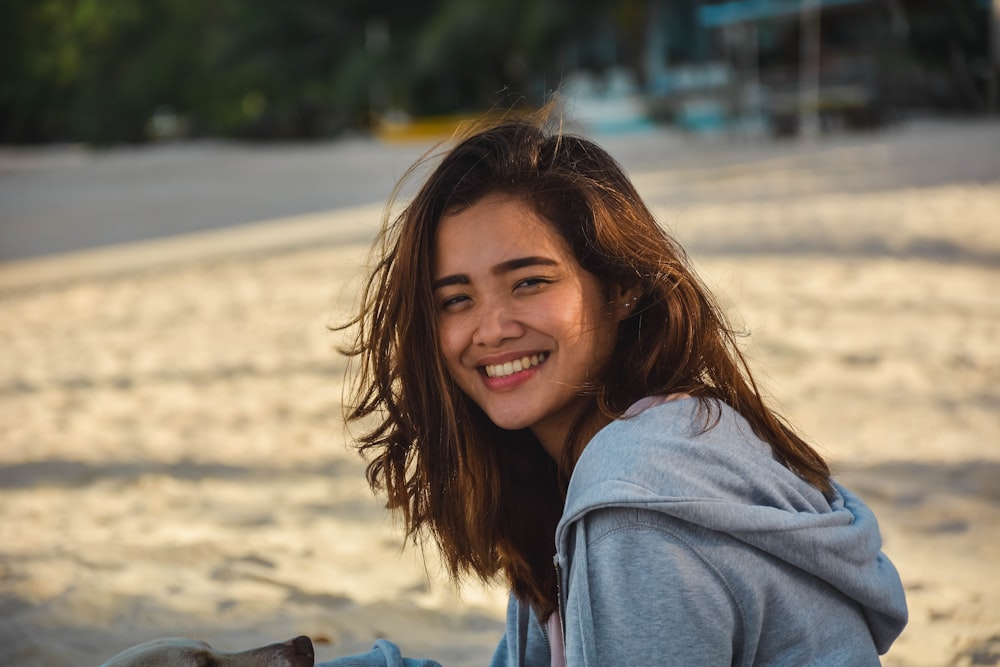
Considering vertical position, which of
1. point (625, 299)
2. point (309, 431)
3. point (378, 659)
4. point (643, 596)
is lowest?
point (309, 431)

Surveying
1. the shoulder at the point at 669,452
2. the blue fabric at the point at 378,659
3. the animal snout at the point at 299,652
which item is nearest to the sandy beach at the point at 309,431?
the blue fabric at the point at 378,659

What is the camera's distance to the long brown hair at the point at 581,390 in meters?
1.91

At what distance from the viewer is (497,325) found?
75.9 inches

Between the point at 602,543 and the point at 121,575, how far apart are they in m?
2.65

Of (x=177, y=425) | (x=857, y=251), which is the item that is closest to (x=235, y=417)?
(x=177, y=425)

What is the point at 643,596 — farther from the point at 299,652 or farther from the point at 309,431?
the point at 309,431

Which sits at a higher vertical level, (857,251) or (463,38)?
(463,38)

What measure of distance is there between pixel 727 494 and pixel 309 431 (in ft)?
12.9

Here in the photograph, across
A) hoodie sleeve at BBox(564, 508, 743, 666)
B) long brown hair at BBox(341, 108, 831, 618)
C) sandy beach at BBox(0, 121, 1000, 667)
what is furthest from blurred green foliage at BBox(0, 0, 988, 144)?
hoodie sleeve at BBox(564, 508, 743, 666)

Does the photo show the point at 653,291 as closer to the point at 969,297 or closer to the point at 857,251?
the point at 969,297

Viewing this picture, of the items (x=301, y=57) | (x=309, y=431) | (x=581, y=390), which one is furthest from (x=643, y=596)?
(x=301, y=57)

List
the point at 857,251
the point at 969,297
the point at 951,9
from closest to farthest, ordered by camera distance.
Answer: the point at 969,297, the point at 857,251, the point at 951,9

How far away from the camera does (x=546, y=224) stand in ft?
6.35

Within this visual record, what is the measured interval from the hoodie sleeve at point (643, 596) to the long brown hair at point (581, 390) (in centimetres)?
32
